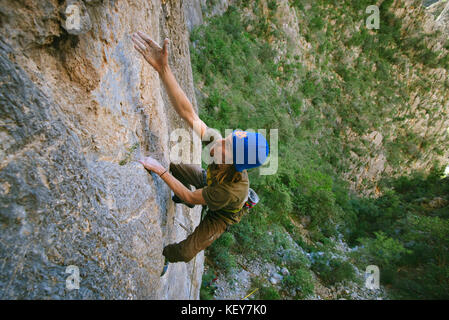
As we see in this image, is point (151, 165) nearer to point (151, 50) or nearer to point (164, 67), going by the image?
point (164, 67)

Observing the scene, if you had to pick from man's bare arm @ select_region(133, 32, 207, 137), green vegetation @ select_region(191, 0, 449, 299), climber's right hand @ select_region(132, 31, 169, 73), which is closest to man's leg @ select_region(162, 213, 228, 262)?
man's bare arm @ select_region(133, 32, 207, 137)

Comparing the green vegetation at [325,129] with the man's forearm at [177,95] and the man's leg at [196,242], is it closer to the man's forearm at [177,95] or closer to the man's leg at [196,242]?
the man's leg at [196,242]

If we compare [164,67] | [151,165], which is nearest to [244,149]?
[151,165]

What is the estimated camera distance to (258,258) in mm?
5777

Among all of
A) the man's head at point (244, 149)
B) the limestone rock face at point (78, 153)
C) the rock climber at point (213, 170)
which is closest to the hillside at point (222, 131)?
the limestone rock face at point (78, 153)

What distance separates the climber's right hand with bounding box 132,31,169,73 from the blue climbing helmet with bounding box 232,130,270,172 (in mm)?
869

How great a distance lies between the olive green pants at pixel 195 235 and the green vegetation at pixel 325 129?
3008 mm

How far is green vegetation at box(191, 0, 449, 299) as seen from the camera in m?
6.44

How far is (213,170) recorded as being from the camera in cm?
209

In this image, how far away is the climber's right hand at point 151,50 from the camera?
185 centimetres

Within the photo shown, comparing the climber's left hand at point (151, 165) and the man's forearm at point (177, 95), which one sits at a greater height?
the man's forearm at point (177, 95)

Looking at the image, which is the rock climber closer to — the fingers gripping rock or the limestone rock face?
the limestone rock face

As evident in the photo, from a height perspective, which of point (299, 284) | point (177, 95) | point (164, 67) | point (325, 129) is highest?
point (325, 129)

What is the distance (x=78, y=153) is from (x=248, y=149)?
1.07 meters
